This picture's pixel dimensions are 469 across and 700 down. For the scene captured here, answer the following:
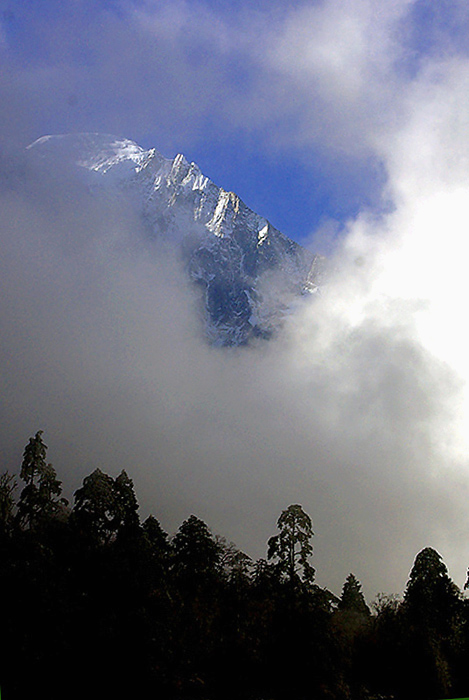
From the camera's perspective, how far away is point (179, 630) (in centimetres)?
2748

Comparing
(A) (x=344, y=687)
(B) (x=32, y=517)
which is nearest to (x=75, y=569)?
(A) (x=344, y=687)

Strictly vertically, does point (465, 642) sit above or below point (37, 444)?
below

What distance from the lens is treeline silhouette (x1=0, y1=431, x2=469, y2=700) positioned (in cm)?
2420

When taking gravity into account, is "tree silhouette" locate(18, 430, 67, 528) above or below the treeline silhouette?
above

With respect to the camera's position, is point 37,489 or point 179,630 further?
point 37,489

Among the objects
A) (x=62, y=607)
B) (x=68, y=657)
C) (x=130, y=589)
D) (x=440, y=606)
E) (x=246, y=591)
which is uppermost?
(x=440, y=606)

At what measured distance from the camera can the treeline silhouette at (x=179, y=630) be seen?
24203 millimetres

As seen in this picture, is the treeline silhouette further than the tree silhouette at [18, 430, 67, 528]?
No

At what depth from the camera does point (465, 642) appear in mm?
A: 44469

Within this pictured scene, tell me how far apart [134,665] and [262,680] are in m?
8.93

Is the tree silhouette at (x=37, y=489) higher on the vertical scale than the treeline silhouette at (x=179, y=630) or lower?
higher

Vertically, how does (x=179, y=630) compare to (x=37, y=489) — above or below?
below

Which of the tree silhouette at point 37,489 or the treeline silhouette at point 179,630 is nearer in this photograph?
the treeline silhouette at point 179,630

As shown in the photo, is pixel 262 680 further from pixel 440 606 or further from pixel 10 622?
pixel 440 606
